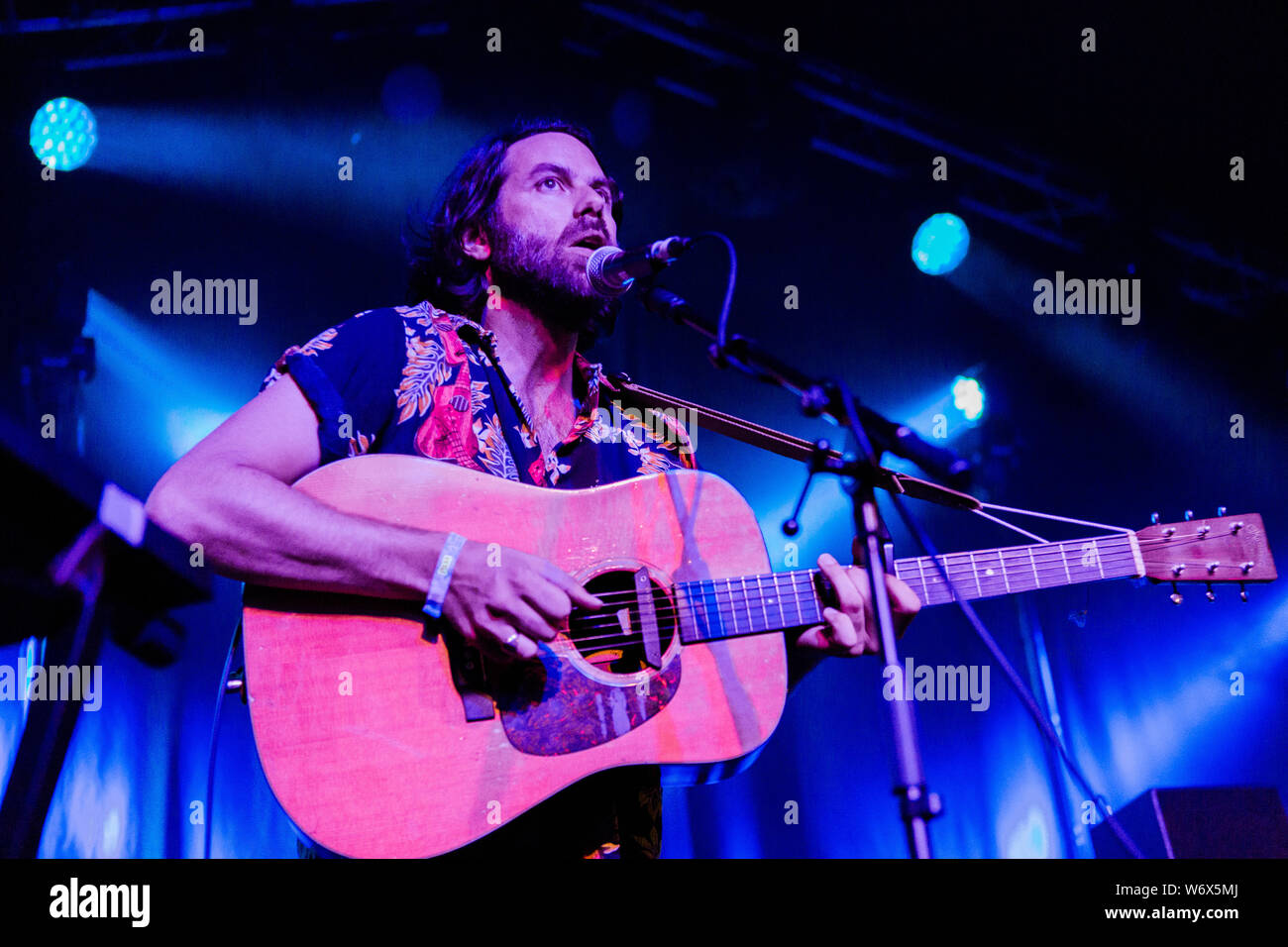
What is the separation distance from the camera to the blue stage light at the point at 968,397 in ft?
18.0

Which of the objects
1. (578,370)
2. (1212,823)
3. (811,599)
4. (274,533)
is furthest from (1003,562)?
(1212,823)

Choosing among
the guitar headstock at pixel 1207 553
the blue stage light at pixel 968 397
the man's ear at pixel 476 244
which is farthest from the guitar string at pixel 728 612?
the blue stage light at pixel 968 397

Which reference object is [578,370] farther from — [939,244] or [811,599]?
[939,244]

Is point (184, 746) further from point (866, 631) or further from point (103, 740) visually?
point (866, 631)

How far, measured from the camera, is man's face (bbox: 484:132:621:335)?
2.69 meters

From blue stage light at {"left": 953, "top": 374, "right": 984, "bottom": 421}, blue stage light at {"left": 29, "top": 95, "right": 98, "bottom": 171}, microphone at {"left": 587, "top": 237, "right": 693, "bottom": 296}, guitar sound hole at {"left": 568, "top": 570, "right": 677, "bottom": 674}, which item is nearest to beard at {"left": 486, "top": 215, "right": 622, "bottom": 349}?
microphone at {"left": 587, "top": 237, "right": 693, "bottom": 296}

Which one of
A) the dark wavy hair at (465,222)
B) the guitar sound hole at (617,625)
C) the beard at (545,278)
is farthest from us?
the dark wavy hair at (465,222)

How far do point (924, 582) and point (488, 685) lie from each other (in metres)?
1.18

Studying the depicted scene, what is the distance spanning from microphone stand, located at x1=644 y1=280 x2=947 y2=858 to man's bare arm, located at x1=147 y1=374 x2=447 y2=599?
0.72 metres

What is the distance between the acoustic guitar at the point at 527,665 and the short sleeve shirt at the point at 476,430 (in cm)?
11

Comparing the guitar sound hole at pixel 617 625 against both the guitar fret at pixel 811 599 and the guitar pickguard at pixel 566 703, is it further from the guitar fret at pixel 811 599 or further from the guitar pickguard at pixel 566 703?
the guitar fret at pixel 811 599

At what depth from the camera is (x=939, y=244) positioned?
5.56 m

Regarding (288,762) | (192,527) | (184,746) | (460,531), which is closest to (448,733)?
(288,762)
